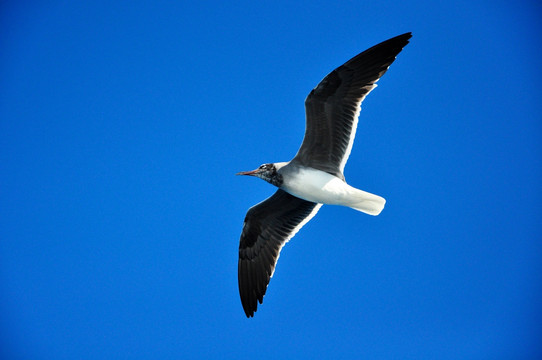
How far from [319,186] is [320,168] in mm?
276

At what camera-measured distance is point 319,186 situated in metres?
6.26

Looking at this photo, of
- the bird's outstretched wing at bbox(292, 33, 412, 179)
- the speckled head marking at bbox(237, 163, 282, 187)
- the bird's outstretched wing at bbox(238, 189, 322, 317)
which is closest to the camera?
the bird's outstretched wing at bbox(292, 33, 412, 179)

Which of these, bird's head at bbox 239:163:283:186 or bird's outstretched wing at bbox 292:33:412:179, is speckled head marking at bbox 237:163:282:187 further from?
bird's outstretched wing at bbox 292:33:412:179

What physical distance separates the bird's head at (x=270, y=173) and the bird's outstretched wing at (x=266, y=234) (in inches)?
23.1

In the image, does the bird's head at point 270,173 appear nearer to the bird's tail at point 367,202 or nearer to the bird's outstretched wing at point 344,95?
the bird's outstretched wing at point 344,95

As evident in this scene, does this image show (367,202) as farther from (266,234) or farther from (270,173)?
(266,234)

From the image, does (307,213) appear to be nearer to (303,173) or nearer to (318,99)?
(303,173)

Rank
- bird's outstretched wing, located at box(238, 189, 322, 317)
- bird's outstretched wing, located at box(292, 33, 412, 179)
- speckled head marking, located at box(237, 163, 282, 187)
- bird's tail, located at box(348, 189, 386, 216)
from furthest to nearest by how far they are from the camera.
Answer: bird's outstretched wing, located at box(238, 189, 322, 317) → speckled head marking, located at box(237, 163, 282, 187) → bird's tail, located at box(348, 189, 386, 216) → bird's outstretched wing, located at box(292, 33, 412, 179)

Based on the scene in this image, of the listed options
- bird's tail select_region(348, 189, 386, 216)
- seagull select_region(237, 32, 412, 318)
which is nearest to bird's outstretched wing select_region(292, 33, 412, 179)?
seagull select_region(237, 32, 412, 318)

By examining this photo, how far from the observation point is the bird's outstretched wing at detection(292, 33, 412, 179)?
6.07 meters

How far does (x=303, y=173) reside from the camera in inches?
251

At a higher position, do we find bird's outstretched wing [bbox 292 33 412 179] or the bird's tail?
bird's outstretched wing [bbox 292 33 412 179]

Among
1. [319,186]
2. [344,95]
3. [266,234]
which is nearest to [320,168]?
[319,186]

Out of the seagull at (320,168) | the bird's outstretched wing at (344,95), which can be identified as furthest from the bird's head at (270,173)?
the bird's outstretched wing at (344,95)
